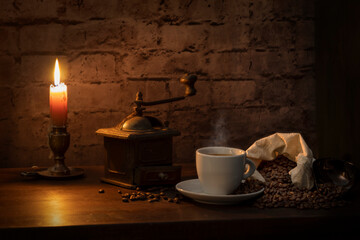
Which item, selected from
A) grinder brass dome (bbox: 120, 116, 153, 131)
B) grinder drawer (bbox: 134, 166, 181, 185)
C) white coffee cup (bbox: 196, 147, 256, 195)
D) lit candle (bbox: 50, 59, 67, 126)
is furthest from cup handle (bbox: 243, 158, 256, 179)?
lit candle (bbox: 50, 59, 67, 126)

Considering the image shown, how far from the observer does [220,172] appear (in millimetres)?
1352

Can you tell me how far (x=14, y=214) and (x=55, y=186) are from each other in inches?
13.4

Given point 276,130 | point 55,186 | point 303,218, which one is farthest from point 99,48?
point 303,218

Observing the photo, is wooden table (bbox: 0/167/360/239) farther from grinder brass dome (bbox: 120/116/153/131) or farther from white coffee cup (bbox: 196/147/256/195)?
grinder brass dome (bbox: 120/116/153/131)

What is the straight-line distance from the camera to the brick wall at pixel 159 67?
204 cm

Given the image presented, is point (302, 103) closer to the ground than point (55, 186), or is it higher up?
higher up

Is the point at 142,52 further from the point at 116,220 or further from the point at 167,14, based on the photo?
the point at 116,220

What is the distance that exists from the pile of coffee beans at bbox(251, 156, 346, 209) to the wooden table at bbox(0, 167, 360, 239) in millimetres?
33

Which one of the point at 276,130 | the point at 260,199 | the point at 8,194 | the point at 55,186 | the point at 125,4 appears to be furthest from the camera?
the point at 276,130

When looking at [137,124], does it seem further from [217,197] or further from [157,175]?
[217,197]

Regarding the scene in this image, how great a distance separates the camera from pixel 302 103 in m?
2.19

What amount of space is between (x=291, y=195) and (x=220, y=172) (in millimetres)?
231

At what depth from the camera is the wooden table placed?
3.82 feet

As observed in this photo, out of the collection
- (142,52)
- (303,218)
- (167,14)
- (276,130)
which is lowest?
(303,218)
